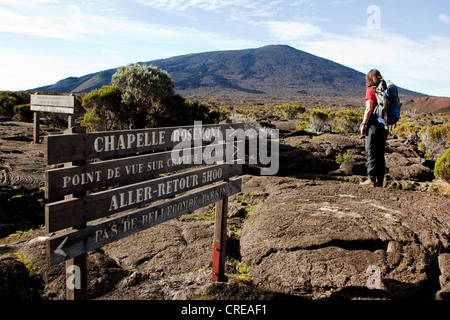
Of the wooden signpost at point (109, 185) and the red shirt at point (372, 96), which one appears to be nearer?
the wooden signpost at point (109, 185)

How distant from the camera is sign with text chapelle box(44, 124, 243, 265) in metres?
2.38

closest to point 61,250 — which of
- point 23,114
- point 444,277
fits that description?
point 444,277

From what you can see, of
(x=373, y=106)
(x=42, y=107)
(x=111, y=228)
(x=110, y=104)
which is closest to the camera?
(x=111, y=228)

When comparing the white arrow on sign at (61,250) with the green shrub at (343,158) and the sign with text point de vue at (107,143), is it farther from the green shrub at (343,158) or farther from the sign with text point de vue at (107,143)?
the green shrub at (343,158)

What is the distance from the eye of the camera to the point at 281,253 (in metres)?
4.17

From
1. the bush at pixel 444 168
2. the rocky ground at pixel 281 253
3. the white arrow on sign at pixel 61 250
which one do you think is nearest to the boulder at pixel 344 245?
the rocky ground at pixel 281 253

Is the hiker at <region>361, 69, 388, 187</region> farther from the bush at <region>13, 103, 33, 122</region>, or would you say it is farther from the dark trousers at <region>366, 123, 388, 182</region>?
the bush at <region>13, 103, 33, 122</region>

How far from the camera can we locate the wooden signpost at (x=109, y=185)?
7.82ft

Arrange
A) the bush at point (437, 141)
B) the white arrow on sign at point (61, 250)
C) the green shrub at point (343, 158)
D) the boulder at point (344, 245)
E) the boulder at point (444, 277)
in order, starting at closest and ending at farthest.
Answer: the white arrow on sign at point (61, 250), the boulder at point (444, 277), the boulder at point (344, 245), the green shrub at point (343, 158), the bush at point (437, 141)
